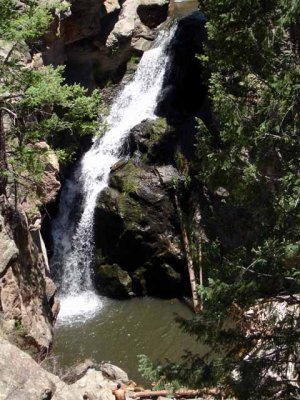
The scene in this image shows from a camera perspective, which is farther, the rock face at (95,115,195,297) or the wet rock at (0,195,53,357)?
the rock face at (95,115,195,297)

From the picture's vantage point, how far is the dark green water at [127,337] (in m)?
16.3

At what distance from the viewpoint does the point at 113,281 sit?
2059 centimetres

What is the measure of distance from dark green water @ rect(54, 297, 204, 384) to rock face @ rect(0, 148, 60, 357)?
2.20 metres

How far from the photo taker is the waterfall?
2102 cm

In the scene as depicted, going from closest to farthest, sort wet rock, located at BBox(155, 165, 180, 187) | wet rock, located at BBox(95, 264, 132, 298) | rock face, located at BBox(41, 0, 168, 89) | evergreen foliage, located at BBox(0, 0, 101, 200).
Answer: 1. evergreen foliage, located at BBox(0, 0, 101, 200)
2. wet rock, located at BBox(155, 165, 180, 187)
3. wet rock, located at BBox(95, 264, 132, 298)
4. rock face, located at BBox(41, 0, 168, 89)

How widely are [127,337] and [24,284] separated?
6.01 metres

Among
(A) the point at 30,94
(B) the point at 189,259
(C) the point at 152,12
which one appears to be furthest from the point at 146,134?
(A) the point at 30,94

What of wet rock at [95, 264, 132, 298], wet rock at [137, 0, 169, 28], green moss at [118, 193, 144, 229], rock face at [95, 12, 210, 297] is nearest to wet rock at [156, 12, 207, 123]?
rock face at [95, 12, 210, 297]

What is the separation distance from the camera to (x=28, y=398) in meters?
7.34

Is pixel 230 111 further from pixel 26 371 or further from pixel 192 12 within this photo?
pixel 192 12

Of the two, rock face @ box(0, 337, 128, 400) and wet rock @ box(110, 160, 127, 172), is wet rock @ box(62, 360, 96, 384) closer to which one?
rock face @ box(0, 337, 128, 400)

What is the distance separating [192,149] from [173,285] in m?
5.67

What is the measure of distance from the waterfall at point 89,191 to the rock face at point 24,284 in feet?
16.9

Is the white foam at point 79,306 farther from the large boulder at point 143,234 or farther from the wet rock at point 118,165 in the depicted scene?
the wet rock at point 118,165
